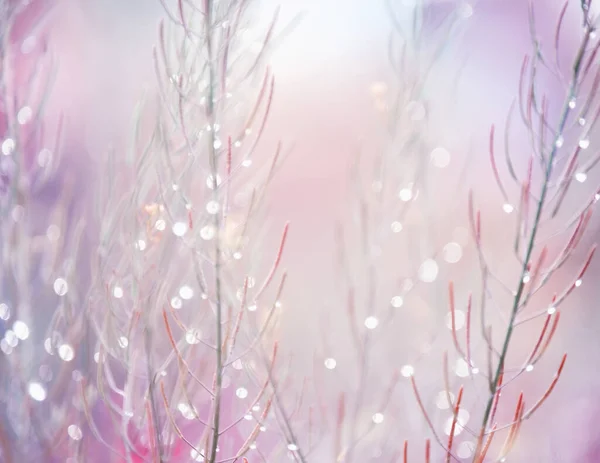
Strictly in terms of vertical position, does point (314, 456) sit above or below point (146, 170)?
below

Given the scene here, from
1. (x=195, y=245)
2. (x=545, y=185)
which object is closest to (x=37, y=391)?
(x=195, y=245)

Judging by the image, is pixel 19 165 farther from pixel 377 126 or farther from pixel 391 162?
pixel 377 126

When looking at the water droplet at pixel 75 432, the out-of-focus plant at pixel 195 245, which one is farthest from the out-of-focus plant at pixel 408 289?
the water droplet at pixel 75 432

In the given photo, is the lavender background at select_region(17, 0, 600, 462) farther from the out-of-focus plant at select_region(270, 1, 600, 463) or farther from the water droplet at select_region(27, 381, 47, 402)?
the water droplet at select_region(27, 381, 47, 402)

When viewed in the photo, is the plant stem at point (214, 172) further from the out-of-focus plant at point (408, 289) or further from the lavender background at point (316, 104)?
the lavender background at point (316, 104)

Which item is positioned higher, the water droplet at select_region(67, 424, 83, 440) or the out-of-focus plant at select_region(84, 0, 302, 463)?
the out-of-focus plant at select_region(84, 0, 302, 463)

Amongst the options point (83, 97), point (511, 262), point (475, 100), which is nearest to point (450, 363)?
point (511, 262)

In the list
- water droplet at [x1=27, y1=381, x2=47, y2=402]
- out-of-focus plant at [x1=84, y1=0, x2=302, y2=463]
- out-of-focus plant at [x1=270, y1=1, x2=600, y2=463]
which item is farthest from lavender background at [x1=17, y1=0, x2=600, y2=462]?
water droplet at [x1=27, y1=381, x2=47, y2=402]

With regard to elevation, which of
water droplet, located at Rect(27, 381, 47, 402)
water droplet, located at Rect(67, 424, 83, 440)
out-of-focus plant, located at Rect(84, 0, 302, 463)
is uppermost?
out-of-focus plant, located at Rect(84, 0, 302, 463)
